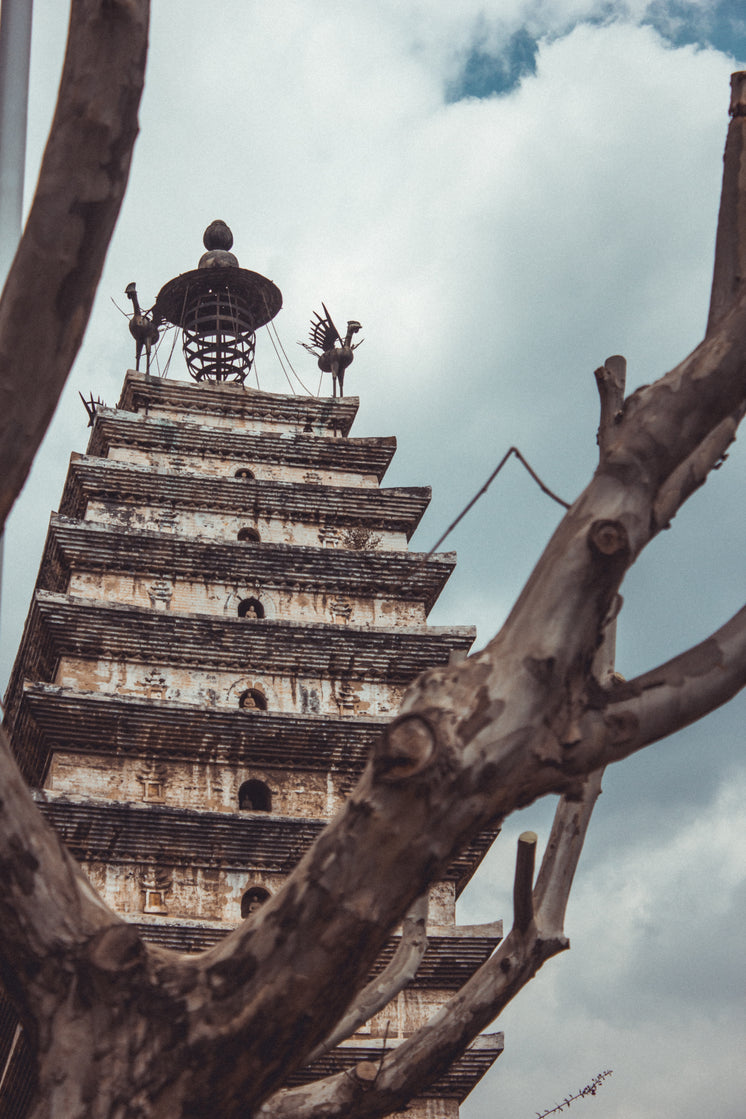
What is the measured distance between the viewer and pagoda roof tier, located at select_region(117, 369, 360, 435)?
21.8 meters

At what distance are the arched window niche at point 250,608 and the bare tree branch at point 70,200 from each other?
605 inches

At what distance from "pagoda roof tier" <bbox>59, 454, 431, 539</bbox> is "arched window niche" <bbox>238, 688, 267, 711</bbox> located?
317 cm

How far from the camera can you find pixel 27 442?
141 inches

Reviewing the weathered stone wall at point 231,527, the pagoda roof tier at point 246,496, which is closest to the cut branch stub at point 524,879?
the weathered stone wall at point 231,527

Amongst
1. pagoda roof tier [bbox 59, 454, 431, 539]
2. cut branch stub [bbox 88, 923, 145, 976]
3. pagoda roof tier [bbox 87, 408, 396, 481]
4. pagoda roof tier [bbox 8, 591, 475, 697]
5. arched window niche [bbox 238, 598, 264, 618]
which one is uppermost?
pagoda roof tier [bbox 87, 408, 396, 481]

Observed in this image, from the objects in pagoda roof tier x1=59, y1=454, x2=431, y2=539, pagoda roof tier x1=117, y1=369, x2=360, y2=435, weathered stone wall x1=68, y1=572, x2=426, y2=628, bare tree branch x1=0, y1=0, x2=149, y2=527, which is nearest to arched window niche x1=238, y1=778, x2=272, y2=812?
weathered stone wall x1=68, y1=572, x2=426, y2=628

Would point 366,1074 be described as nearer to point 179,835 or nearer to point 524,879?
point 524,879

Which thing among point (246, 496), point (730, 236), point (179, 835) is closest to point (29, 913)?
point (730, 236)

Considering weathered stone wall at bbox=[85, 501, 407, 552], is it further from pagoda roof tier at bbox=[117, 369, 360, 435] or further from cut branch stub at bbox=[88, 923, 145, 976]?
cut branch stub at bbox=[88, 923, 145, 976]

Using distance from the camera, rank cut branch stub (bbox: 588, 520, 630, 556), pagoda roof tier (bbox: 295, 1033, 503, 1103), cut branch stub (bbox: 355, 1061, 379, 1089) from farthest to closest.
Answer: pagoda roof tier (bbox: 295, 1033, 503, 1103) → cut branch stub (bbox: 355, 1061, 379, 1089) → cut branch stub (bbox: 588, 520, 630, 556)

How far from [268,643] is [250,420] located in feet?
17.4

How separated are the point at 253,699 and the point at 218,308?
30.3ft

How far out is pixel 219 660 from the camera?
18016mm

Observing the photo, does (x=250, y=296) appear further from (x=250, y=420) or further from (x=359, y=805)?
(x=359, y=805)
